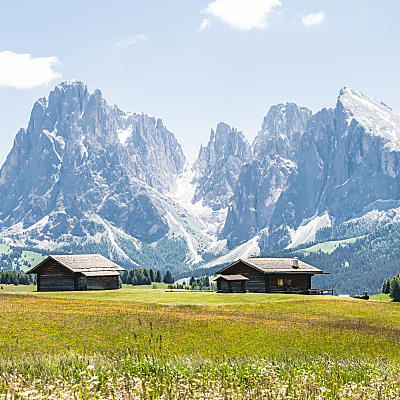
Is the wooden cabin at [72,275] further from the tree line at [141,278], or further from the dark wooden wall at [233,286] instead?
the tree line at [141,278]

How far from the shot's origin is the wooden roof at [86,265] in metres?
95.1

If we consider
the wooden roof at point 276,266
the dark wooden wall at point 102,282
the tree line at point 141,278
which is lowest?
the tree line at point 141,278

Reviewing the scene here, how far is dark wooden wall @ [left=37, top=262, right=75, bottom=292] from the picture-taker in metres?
94.9

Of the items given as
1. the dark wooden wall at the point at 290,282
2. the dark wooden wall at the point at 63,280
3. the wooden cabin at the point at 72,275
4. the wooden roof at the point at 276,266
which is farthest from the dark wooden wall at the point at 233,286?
the dark wooden wall at the point at 63,280

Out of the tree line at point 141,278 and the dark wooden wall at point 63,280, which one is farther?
the tree line at point 141,278

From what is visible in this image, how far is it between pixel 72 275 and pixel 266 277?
3453 centimetres

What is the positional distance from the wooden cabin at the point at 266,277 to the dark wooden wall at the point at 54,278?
2661 centimetres

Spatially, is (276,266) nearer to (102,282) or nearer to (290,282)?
(290,282)

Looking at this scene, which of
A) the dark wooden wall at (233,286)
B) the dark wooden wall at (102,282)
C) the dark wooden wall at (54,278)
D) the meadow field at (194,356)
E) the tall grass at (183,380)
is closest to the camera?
the tall grass at (183,380)


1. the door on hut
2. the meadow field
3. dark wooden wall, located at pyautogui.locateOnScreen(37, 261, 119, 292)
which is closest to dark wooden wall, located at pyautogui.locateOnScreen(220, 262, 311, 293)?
dark wooden wall, located at pyautogui.locateOnScreen(37, 261, 119, 292)

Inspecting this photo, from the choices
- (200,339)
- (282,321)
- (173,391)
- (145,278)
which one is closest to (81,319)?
(200,339)

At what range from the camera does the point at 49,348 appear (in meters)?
25.4

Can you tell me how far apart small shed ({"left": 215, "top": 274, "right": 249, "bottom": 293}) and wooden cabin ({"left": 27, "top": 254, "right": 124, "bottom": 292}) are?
1985cm

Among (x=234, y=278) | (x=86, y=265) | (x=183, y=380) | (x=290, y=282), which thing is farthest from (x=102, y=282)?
(x=183, y=380)
